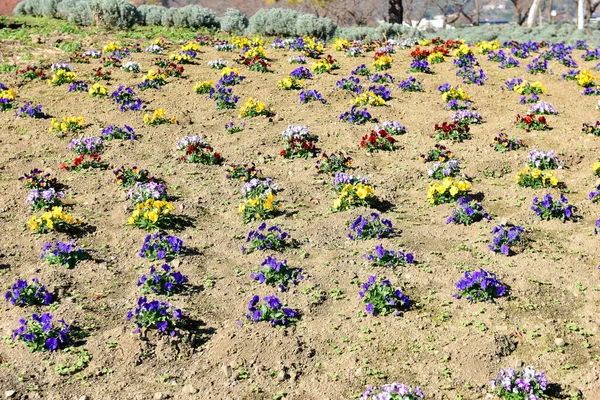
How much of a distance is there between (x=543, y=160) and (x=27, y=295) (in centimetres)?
706

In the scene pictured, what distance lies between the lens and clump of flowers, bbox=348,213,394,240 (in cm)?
758

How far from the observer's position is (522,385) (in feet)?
16.6

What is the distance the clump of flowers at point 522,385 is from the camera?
5.06 meters

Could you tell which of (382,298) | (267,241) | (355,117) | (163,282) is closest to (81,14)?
(355,117)

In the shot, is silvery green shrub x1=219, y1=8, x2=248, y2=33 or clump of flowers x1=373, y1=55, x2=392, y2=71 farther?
silvery green shrub x1=219, y1=8, x2=248, y2=33

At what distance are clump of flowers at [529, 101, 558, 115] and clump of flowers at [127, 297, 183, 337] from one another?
8073mm

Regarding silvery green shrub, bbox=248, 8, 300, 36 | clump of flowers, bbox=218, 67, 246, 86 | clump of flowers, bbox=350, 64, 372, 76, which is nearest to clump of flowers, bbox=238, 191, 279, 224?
clump of flowers, bbox=218, 67, 246, 86

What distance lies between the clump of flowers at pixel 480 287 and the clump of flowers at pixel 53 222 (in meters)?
4.70

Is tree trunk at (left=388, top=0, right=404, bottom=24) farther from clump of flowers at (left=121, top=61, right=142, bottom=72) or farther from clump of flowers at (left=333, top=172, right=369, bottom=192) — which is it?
clump of flowers at (left=333, top=172, right=369, bottom=192)

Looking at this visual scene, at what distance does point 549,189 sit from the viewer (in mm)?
8711

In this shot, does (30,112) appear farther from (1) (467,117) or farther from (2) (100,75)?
(1) (467,117)

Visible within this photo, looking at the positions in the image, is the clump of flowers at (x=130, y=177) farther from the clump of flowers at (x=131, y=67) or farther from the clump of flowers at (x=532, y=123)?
the clump of flowers at (x=532, y=123)

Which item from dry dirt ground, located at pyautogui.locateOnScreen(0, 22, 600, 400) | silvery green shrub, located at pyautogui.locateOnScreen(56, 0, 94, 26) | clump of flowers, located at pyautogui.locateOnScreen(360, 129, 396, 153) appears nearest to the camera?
dry dirt ground, located at pyautogui.locateOnScreen(0, 22, 600, 400)

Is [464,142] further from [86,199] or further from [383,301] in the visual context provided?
[86,199]
